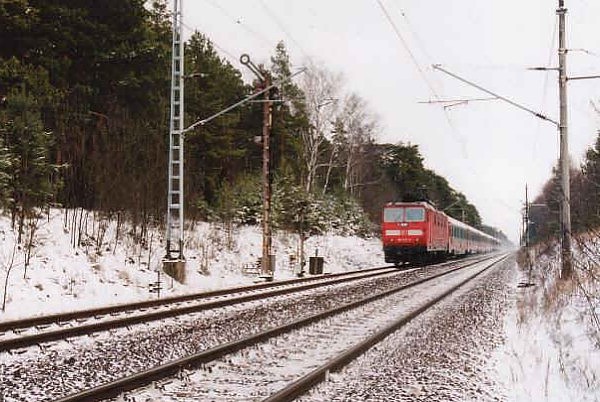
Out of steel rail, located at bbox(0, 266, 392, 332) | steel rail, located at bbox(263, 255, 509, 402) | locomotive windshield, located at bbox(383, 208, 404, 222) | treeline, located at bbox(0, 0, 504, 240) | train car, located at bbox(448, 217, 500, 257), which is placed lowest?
steel rail, located at bbox(0, 266, 392, 332)

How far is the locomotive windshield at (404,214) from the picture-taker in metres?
30.7

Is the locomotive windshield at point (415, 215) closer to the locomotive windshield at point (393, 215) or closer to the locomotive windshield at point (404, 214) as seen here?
the locomotive windshield at point (404, 214)

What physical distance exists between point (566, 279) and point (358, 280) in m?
8.70

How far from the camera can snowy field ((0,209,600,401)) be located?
6.79m

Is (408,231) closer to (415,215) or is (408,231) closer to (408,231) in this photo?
(408,231)

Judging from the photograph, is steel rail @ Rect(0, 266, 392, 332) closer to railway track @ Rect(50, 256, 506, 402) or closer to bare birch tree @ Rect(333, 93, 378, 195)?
railway track @ Rect(50, 256, 506, 402)

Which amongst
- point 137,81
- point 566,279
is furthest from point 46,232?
point 566,279

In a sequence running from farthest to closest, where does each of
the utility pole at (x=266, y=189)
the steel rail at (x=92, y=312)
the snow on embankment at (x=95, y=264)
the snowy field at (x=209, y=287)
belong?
1. the utility pole at (x=266, y=189)
2. the snow on embankment at (x=95, y=264)
3. the steel rail at (x=92, y=312)
4. the snowy field at (x=209, y=287)

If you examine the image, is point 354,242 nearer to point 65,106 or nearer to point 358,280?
point 358,280

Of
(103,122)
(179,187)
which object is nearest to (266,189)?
(179,187)

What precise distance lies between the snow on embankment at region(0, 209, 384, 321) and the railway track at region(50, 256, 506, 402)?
552 centimetres

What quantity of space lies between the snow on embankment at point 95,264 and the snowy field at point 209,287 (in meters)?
0.03

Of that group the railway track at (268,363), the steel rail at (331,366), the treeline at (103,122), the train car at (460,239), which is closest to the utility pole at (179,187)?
the treeline at (103,122)

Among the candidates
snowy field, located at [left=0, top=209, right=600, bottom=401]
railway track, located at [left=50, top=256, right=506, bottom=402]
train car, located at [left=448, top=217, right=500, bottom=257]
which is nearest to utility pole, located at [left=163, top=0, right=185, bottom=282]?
snowy field, located at [left=0, top=209, right=600, bottom=401]
